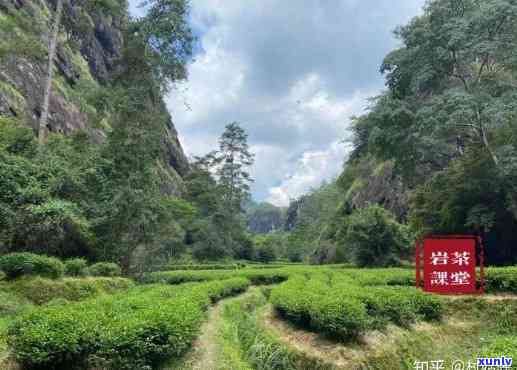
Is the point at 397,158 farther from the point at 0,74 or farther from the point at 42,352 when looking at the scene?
the point at 0,74

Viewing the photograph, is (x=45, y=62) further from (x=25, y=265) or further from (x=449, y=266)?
(x=449, y=266)

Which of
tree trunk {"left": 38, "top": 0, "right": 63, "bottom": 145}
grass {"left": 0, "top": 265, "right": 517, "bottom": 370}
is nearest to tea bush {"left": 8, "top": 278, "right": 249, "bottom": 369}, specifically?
grass {"left": 0, "top": 265, "right": 517, "bottom": 370}

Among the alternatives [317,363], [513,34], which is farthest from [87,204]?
[513,34]

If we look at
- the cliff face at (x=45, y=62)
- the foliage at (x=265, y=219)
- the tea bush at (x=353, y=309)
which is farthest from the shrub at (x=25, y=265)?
the foliage at (x=265, y=219)

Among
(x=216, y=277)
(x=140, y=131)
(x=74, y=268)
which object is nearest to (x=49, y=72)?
(x=140, y=131)

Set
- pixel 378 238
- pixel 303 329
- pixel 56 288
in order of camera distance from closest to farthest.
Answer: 1. pixel 303 329
2. pixel 56 288
3. pixel 378 238

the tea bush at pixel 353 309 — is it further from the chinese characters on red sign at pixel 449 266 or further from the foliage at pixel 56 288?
the foliage at pixel 56 288

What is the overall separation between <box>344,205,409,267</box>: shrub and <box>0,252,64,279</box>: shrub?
16.1m

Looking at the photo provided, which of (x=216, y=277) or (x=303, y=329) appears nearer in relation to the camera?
(x=303, y=329)

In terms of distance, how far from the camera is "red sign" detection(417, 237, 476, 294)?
8.59 metres

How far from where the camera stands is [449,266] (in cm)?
873

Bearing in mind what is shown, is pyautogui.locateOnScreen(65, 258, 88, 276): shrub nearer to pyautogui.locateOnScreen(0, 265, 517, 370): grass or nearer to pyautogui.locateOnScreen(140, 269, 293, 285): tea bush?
pyautogui.locateOnScreen(0, 265, 517, 370): grass

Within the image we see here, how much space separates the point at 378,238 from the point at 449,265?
11.7m

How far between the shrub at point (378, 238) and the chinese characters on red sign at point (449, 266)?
11.3 meters
